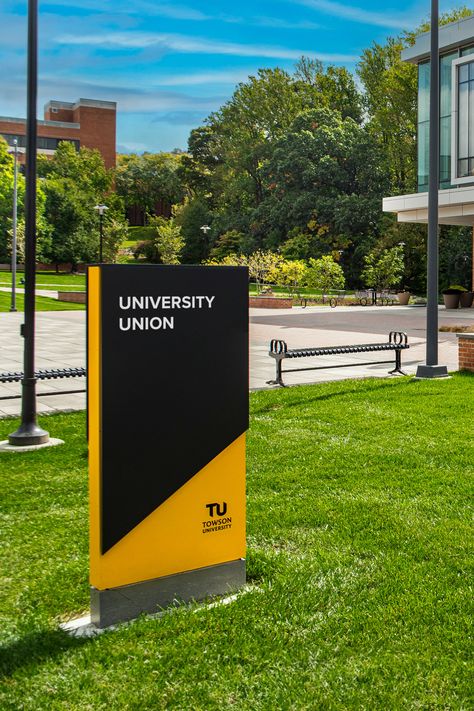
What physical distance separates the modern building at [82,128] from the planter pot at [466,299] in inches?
2748

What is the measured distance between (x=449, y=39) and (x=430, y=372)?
84.0 feet

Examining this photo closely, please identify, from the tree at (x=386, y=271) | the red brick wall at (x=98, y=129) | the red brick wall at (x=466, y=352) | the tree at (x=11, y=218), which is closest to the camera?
the red brick wall at (x=466, y=352)

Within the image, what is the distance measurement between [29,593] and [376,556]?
1.96 metres

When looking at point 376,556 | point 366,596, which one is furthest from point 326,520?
point 366,596

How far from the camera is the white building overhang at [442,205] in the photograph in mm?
31422

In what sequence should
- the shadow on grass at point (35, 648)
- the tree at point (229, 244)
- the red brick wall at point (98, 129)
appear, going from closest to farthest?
the shadow on grass at point (35, 648)
the tree at point (229, 244)
the red brick wall at point (98, 129)

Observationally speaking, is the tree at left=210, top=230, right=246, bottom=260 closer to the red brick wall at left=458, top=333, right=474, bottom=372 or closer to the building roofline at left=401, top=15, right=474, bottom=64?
the building roofline at left=401, top=15, right=474, bottom=64

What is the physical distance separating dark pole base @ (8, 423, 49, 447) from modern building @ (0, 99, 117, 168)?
313 ft

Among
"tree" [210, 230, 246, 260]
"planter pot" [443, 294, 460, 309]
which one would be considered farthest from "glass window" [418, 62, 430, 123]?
"tree" [210, 230, 246, 260]

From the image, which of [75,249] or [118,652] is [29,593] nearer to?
[118,652]

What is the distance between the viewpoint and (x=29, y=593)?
424 cm

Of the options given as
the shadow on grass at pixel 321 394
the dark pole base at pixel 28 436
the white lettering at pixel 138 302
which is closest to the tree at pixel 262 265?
Answer: the shadow on grass at pixel 321 394

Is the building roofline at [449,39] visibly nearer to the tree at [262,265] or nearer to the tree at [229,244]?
the tree at [262,265]

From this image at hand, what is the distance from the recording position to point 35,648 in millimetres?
3633
